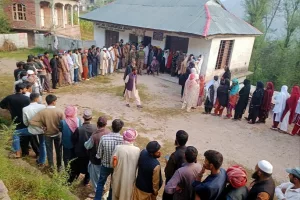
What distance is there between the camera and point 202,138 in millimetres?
7488

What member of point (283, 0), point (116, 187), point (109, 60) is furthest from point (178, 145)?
point (283, 0)

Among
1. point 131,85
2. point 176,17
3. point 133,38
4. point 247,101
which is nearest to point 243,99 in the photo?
point 247,101

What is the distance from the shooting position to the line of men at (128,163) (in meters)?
2.97

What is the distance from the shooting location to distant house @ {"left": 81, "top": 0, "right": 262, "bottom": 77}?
493 inches

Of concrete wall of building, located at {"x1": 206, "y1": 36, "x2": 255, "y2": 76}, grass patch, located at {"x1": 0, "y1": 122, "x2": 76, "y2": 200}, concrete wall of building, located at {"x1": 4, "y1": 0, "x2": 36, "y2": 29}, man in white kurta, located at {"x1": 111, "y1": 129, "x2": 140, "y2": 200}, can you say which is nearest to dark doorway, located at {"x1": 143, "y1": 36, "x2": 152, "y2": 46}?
concrete wall of building, located at {"x1": 206, "y1": 36, "x2": 255, "y2": 76}

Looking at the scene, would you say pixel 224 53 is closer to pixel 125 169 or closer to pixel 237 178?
pixel 125 169

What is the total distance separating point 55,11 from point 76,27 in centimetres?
313

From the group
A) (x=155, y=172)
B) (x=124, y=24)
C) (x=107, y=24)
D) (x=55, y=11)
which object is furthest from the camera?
(x=55, y=11)

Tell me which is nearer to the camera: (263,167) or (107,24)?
(263,167)

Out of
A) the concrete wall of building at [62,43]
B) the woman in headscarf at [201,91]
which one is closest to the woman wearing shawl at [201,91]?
the woman in headscarf at [201,91]

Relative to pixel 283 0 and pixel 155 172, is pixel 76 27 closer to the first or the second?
pixel 283 0

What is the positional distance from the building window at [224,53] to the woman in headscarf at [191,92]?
4986 millimetres

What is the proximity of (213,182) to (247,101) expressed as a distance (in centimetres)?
640

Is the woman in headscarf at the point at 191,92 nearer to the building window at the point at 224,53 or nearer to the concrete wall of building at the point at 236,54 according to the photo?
the concrete wall of building at the point at 236,54
